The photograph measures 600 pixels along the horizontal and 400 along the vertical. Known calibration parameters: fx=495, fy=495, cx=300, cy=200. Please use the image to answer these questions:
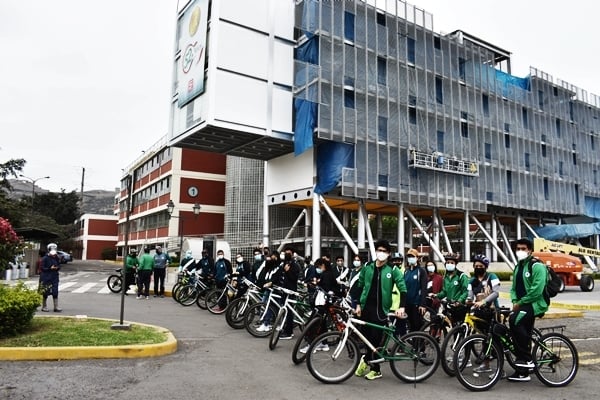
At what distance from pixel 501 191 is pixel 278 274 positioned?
3188 cm

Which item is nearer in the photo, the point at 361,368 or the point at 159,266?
the point at 361,368

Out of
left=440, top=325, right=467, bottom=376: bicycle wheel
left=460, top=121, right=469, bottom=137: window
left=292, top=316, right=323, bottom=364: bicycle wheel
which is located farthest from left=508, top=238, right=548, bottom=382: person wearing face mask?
left=460, top=121, right=469, bottom=137: window

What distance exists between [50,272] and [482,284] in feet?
34.1

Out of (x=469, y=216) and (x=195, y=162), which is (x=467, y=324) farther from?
(x=195, y=162)

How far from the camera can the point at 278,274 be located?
10461mm

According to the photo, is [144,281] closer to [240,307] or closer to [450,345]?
[240,307]

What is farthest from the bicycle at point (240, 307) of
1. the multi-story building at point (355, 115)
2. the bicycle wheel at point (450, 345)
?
the multi-story building at point (355, 115)

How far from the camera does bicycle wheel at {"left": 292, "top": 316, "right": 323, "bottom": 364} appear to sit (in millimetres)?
7402

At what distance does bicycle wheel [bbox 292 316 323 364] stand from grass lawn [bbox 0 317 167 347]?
2.58 metres

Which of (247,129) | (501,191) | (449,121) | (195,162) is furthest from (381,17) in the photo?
(195,162)

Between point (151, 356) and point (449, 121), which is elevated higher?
point (449, 121)

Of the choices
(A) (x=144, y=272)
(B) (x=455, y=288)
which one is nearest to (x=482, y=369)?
(B) (x=455, y=288)

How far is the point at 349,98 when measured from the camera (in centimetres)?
2998

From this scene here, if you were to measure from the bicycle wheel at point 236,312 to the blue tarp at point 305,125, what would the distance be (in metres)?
17.1
